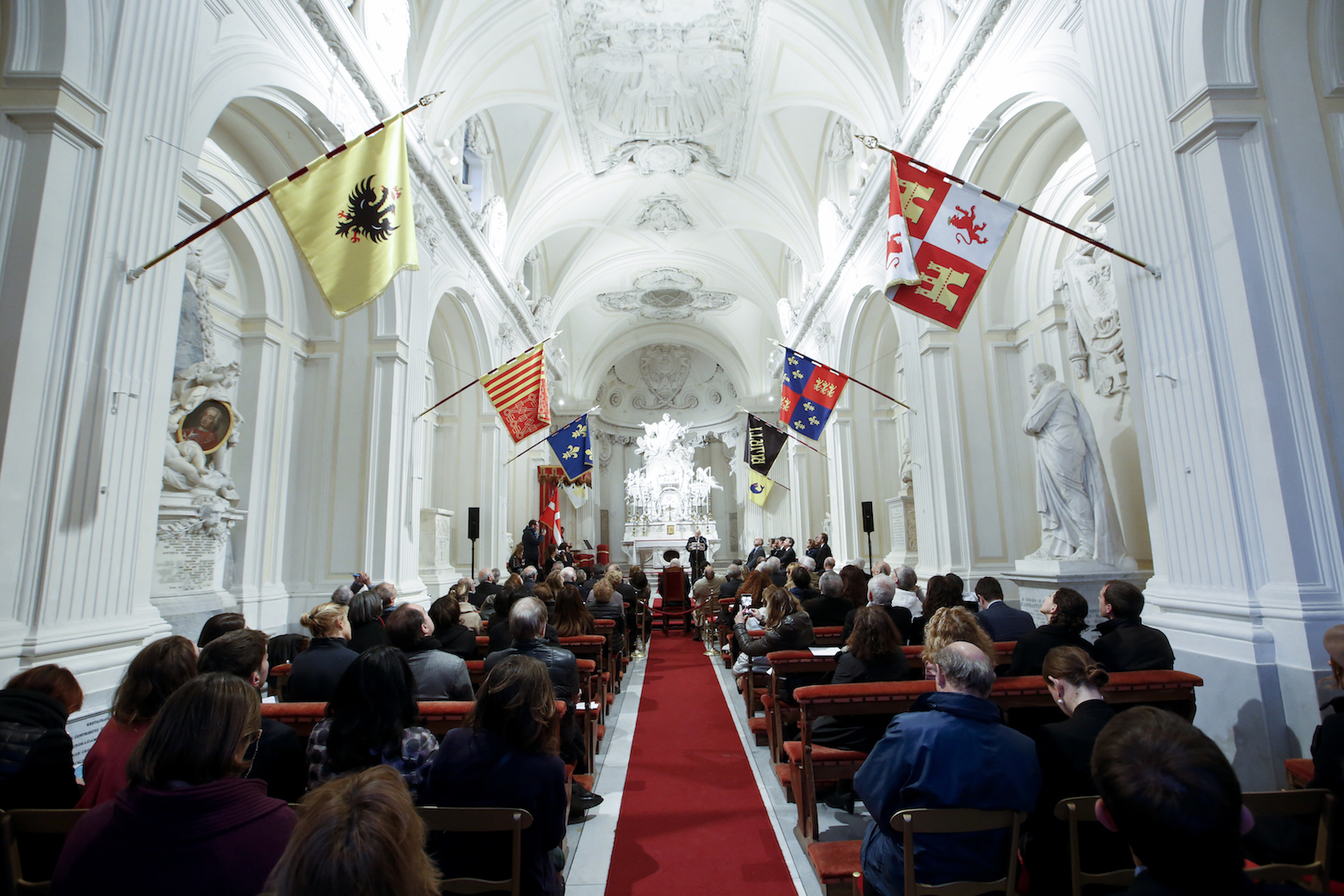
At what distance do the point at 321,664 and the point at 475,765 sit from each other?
140 cm

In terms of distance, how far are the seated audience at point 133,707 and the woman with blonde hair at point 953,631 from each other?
2.59 m

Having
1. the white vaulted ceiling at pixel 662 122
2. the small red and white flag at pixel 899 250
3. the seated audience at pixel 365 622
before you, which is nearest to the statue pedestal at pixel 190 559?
the seated audience at pixel 365 622

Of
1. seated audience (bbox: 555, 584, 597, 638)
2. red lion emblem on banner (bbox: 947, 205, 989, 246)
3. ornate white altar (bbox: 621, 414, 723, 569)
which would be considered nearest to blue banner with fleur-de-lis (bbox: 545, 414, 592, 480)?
seated audience (bbox: 555, 584, 597, 638)

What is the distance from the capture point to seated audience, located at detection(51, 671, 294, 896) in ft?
4.27

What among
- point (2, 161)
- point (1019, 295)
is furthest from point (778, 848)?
point (1019, 295)

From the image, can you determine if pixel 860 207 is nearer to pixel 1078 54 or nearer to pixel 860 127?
pixel 860 127

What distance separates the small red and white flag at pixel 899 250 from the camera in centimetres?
477

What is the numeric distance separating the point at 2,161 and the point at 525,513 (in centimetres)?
1214

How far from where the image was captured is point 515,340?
14383mm

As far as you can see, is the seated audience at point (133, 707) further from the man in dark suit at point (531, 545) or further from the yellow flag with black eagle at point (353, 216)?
the man in dark suit at point (531, 545)

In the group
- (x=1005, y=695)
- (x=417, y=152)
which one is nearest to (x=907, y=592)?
(x=1005, y=695)

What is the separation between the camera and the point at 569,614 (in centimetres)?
517

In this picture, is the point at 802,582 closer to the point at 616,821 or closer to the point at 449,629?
the point at 616,821

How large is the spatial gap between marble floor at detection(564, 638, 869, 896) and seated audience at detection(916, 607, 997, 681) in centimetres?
113
